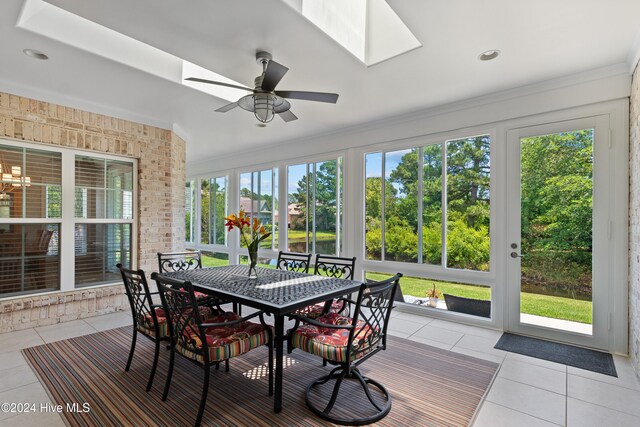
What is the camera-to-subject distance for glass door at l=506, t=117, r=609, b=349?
3094 mm

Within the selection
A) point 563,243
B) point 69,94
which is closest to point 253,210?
point 69,94

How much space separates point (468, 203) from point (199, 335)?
3.33 meters

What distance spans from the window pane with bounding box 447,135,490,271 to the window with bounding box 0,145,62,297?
192 inches

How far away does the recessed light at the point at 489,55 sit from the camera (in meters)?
2.70

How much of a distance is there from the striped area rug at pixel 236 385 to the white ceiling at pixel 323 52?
267cm

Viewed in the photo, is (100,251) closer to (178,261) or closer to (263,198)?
(178,261)

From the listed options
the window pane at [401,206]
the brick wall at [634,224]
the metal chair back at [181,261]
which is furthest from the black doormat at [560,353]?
the metal chair back at [181,261]

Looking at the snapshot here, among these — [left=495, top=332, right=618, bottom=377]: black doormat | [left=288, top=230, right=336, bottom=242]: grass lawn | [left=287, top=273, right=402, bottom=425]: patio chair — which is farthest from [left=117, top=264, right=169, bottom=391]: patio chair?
[left=495, top=332, right=618, bottom=377]: black doormat

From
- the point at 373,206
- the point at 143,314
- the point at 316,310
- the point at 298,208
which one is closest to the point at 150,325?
the point at 143,314

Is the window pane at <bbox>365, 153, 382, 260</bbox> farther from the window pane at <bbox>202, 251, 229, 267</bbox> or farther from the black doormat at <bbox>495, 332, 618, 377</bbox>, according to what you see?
the window pane at <bbox>202, 251, 229, 267</bbox>

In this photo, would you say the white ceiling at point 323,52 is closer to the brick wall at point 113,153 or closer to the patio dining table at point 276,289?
the brick wall at point 113,153

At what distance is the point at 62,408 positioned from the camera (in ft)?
7.00

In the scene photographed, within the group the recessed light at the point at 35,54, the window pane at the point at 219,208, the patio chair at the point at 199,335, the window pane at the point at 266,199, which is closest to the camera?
the patio chair at the point at 199,335

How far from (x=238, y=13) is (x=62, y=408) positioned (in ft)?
9.55
